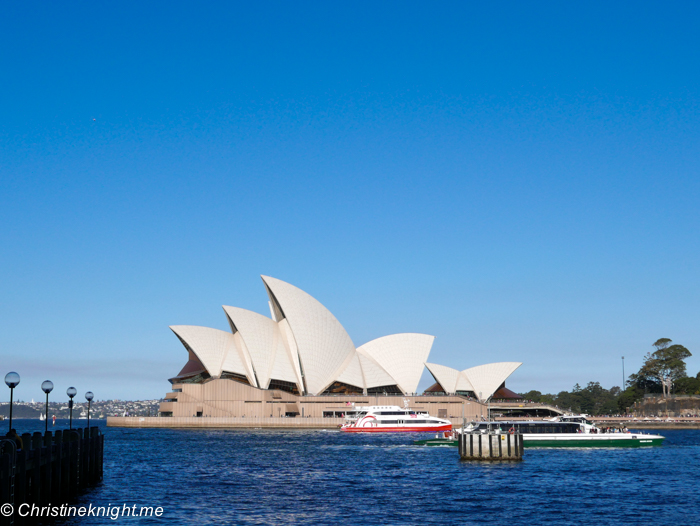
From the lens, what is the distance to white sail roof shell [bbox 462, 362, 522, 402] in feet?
383

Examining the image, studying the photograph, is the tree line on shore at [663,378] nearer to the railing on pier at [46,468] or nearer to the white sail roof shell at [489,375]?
the white sail roof shell at [489,375]

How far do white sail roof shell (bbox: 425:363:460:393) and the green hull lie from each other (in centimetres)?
5361

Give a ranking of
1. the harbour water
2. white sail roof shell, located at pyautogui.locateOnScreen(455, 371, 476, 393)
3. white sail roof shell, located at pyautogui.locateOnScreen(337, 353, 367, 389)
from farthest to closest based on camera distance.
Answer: white sail roof shell, located at pyautogui.locateOnScreen(455, 371, 476, 393) < white sail roof shell, located at pyautogui.locateOnScreen(337, 353, 367, 389) < the harbour water

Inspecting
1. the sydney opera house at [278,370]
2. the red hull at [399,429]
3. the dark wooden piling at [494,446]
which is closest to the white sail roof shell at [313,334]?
the sydney opera house at [278,370]

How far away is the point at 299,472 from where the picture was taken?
40.1m

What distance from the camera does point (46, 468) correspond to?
2325 cm

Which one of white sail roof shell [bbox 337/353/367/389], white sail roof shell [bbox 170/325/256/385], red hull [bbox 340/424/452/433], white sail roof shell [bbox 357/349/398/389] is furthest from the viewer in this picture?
white sail roof shell [bbox 357/349/398/389]

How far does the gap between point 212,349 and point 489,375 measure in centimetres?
4657

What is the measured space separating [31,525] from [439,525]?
13316 mm

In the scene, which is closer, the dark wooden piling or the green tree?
the dark wooden piling

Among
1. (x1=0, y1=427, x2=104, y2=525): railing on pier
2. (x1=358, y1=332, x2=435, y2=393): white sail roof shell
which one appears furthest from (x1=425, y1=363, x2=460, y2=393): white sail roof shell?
(x1=0, y1=427, x2=104, y2=525): railing on pier

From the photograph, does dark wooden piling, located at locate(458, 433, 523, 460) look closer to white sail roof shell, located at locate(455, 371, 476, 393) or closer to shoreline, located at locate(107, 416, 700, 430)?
shoreline, located at locate(107, 416, 700, 430)

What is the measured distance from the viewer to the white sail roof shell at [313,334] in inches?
3898

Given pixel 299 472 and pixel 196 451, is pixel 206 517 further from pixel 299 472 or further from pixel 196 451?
pixel 196 451
